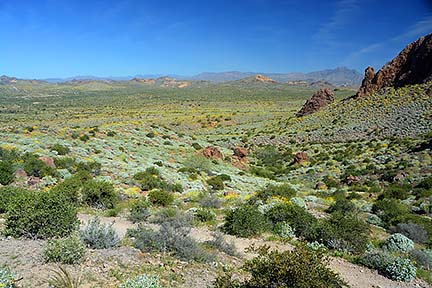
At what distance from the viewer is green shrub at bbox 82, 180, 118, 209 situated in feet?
40.7

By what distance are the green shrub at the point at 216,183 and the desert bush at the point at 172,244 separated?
28.7 feet

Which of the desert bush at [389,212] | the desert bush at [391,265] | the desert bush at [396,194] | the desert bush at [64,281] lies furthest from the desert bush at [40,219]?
the desert bush at [396,194]

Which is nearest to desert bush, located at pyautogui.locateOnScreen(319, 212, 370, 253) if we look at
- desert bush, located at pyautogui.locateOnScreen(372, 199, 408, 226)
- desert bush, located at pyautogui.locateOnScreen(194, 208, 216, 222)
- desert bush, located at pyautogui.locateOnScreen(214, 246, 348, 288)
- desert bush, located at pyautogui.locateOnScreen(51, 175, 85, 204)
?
desert bush, located at pyautogui.locateOnScreen(372, 199, 408, 226)

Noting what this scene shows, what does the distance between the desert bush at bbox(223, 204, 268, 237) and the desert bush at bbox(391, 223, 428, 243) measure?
484 cm

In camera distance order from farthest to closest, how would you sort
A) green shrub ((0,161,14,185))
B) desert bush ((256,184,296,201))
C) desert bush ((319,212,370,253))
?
desert bush ((256,184,296,201)), green shrub ((0,161,14,185)), desert bush ((319,212,370,253))

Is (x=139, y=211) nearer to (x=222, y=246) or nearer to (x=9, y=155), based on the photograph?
(x=222, y=246)

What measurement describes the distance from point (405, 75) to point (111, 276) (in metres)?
54.9

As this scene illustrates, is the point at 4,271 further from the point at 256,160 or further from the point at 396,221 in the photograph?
the point at 256,160

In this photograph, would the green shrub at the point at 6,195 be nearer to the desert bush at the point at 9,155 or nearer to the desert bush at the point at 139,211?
the desert bush at the point at 139,211

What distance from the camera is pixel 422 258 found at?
8.68 m

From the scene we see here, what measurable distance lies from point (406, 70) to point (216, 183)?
46.2 m

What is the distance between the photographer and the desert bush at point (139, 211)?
11062 millimetres

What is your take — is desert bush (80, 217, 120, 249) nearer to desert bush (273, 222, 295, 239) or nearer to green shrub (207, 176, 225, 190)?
desert bush (273, 222, 295, 239)

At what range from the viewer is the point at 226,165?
24625mm
